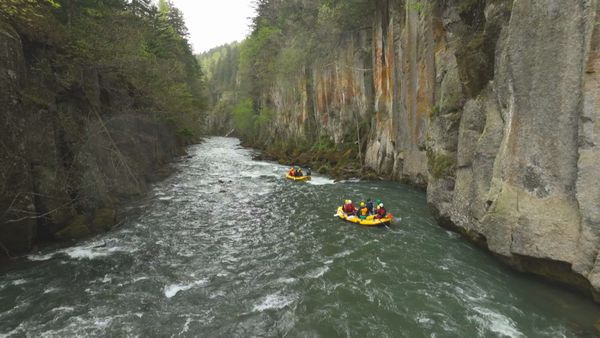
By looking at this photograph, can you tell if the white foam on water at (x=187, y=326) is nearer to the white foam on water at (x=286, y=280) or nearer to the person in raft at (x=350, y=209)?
the white foam on water at (x=286, y=280)

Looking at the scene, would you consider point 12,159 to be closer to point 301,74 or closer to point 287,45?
point 301,74

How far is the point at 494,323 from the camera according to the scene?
8.10m

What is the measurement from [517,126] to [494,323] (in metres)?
5.45

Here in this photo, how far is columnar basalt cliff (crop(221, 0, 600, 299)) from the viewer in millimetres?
7941

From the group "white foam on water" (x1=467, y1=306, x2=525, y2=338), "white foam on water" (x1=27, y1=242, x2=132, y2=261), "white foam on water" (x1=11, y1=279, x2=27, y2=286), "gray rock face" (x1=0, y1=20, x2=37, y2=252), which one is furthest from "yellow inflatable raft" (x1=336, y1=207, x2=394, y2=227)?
"gray rock face" (x1=0, y1=20, x2=37, y2=252)

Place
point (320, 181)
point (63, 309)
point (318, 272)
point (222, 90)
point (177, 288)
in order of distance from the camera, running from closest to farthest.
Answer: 1. point (63, 309)
2. point (177, 288)
3. point (318, 272)
4. point (320, 181)
5. point (222, 90)

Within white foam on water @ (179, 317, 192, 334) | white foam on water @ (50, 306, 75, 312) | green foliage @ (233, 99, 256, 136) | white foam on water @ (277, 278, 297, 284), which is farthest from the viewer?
green foliage @ (233, 99, 256, 136)

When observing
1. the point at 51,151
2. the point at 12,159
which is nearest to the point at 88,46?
the point at 51,151

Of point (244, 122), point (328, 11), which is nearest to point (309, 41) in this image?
point (328, 11)

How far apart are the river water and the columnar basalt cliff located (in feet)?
4.13

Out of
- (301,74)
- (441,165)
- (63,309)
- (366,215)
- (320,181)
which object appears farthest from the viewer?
(301,74)

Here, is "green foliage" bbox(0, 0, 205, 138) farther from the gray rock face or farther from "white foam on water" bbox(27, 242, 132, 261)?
"white foam on water" bbox(27, 242, 132, 261)

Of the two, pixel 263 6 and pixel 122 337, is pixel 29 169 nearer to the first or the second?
pixel 122 337

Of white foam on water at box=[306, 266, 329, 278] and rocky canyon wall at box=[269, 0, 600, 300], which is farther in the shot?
white foam on water at box=[306, 266, 329, 278]
